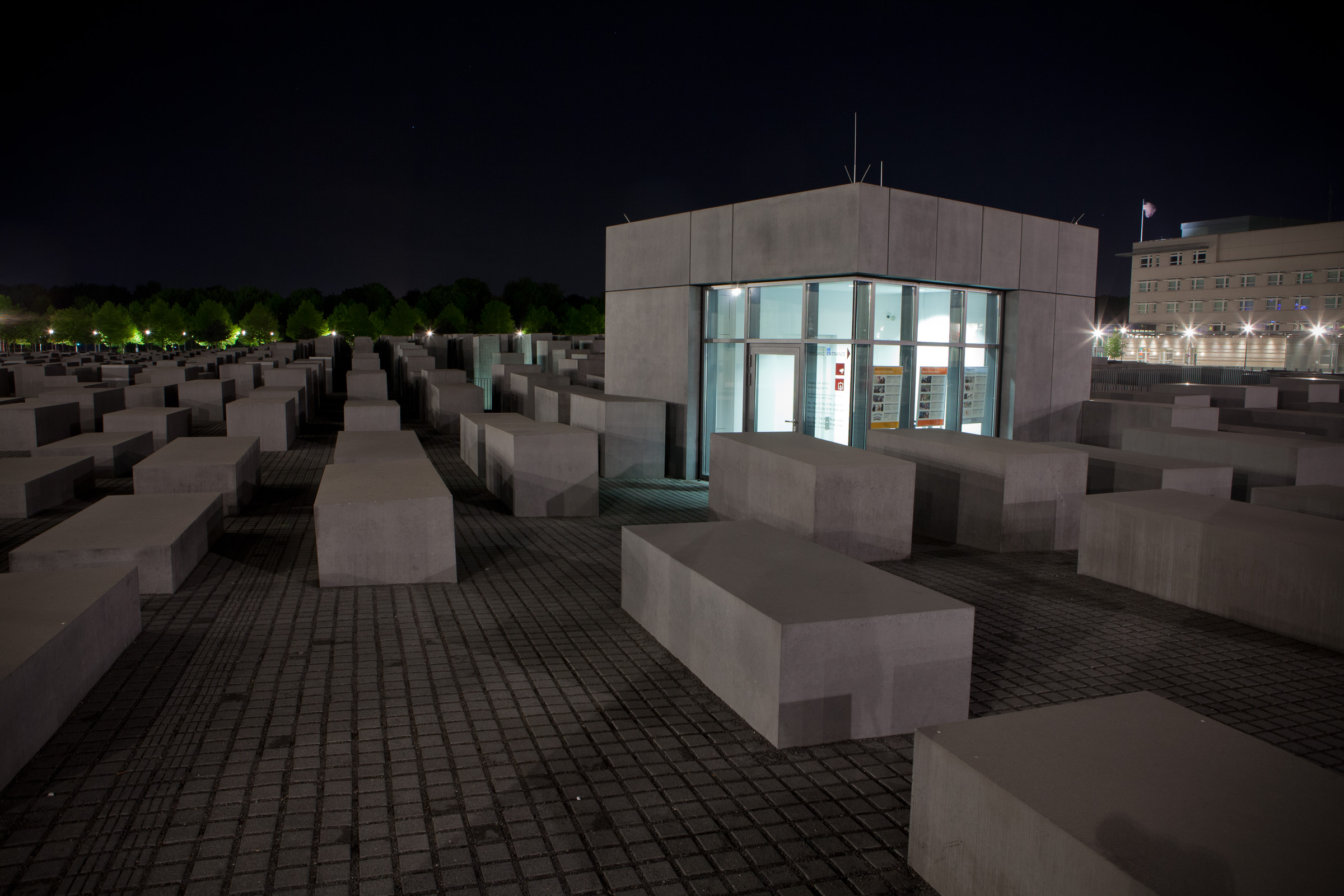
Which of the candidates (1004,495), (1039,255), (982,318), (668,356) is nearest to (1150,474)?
(1004,495)

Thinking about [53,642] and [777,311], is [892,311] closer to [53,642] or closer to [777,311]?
[777,311]

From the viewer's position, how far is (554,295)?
131 m

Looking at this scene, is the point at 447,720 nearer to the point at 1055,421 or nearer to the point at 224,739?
the point at 224,739

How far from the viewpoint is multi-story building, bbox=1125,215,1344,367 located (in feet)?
240

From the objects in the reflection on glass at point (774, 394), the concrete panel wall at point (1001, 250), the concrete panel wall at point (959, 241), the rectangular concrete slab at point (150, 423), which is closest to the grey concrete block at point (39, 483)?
the rectangular concrete slab at point (150, 423)

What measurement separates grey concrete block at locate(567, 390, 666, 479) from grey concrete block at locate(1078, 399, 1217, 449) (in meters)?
7.77

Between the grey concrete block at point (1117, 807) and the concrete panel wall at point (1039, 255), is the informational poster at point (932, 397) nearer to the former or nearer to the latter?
the concrete panel wall at point (1039, 255)

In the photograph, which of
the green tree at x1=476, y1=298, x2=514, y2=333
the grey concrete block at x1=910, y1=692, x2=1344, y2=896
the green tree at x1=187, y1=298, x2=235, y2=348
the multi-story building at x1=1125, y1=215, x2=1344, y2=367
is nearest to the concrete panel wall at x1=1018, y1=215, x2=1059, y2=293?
the grey concrete block at x1=910, y1=692, x2=1344, y2=896

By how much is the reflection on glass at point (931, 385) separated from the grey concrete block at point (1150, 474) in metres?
2.87

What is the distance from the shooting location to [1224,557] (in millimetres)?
7238

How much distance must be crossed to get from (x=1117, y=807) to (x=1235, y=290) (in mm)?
96589

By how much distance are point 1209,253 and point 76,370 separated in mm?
94427

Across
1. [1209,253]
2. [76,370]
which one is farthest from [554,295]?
[76,370]

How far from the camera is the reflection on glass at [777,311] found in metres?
13.7
